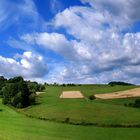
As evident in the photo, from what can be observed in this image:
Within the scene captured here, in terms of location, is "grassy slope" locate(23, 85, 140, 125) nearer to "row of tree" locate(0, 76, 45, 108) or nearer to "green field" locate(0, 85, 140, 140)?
"green field" locate(0, 85, 140, 140)

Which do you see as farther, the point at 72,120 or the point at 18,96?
the point at 18,96

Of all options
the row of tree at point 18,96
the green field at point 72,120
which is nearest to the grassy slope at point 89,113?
the green field at point 72,120

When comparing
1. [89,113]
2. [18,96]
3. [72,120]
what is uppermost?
[18,96]

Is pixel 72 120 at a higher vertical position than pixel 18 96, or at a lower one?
lower

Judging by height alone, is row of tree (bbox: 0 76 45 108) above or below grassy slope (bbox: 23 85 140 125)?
above

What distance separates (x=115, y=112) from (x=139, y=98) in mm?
21121

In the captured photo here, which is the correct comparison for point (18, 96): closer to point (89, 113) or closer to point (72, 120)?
point (89, 113)

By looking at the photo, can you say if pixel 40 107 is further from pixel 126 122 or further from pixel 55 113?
pixel 126 122

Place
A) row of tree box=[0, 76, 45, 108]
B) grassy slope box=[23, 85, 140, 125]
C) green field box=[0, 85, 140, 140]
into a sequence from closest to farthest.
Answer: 1. green field box=[0, 85, 140, 140]
2. grassy slope box=[23, 85, 140, 125]
3. row of tree box=[0, 76, 45, 108]

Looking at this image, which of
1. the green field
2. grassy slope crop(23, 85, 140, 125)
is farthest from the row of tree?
the green field

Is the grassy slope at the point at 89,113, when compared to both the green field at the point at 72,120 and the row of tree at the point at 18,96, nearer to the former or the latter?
the green field at the point at 72,120

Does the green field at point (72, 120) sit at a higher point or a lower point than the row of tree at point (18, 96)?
lower

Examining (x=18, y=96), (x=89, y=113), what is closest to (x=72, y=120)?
(x=89, y=113)

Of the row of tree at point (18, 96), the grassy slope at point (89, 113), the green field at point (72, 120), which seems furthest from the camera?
the row of tree at point (18, 96)
